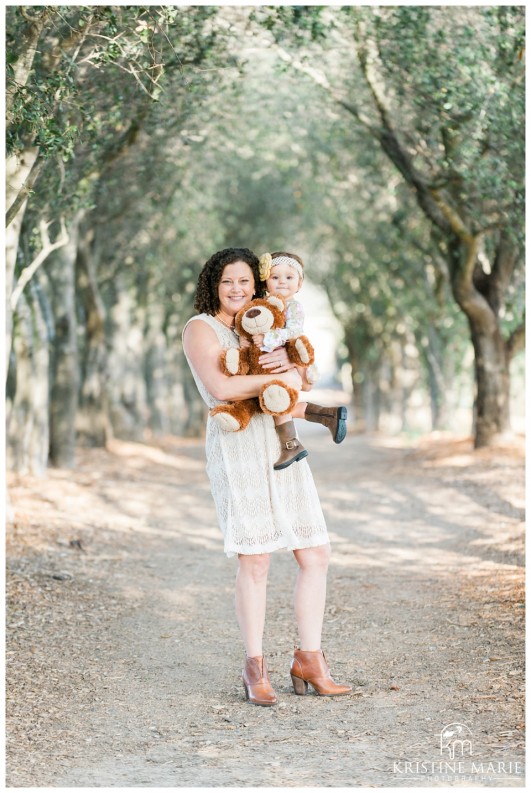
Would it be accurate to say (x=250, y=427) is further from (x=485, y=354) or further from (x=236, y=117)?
(x=236, y=117)

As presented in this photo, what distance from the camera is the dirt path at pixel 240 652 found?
4461mm

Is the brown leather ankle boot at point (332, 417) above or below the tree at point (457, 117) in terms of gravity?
below

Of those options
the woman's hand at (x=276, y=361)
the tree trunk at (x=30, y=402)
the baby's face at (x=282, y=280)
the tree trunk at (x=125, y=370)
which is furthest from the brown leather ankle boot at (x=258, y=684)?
the tree trunk at (x=125, y=370)

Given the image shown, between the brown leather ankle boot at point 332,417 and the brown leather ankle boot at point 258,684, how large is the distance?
1252 millimetres

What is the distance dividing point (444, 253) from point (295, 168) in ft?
29.0

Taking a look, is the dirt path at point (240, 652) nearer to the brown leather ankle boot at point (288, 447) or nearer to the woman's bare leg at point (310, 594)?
the woman's bare leg at point (310, 594)

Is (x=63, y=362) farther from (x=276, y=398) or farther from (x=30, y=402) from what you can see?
(x=276, y=398)

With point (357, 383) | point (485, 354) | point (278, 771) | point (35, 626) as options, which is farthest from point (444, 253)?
point (357, 383)

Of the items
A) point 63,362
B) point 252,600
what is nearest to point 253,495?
point 252,600

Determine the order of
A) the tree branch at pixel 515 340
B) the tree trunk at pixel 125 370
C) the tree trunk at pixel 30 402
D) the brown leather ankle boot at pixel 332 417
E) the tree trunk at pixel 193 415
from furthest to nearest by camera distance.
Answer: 1. the tree trunk at pixel 193 415
2. the tree trunk at pixel 125 370
3. the tree branch at pixel 515 340
4. the tree trunk at pixel 30 402
5. the brown leather ankle boot at pixel 332 417

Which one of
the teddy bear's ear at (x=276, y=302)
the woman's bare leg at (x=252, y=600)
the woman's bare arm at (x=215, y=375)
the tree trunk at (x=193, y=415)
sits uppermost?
the teddy bear's ear at (x=276, y=302)

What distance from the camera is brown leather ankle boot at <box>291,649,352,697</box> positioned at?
17.5 ft

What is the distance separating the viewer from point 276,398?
5129mm

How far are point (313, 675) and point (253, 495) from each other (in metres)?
1.02
